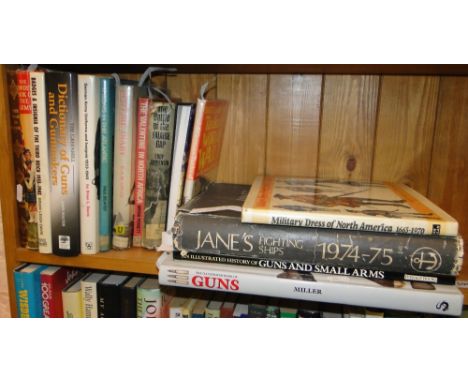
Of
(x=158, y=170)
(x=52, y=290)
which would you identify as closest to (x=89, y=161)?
(x=158, y=170)

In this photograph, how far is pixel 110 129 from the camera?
68 cm

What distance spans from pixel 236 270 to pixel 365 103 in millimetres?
468

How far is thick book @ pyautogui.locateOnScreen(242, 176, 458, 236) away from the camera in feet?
1.82

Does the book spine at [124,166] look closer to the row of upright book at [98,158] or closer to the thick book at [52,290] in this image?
the row of upright book at [98,158]

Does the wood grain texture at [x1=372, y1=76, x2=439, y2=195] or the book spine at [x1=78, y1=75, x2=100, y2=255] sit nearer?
the book spine at [x1=78, y1=75, x2=100, y2=255]

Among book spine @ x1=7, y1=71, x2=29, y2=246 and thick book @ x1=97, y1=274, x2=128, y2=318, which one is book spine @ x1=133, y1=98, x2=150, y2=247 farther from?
book spine @ x1=7, y1=71, x2=29, y2=246

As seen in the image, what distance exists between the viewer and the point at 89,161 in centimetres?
67

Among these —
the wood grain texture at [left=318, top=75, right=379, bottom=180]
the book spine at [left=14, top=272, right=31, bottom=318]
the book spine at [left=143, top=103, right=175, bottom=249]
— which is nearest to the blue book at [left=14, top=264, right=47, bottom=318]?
the book spine at [left=14, top=272, right=31, bottom=318]

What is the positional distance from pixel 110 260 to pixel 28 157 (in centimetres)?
23

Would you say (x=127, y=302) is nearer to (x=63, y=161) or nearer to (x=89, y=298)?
(x=89, y=298)
